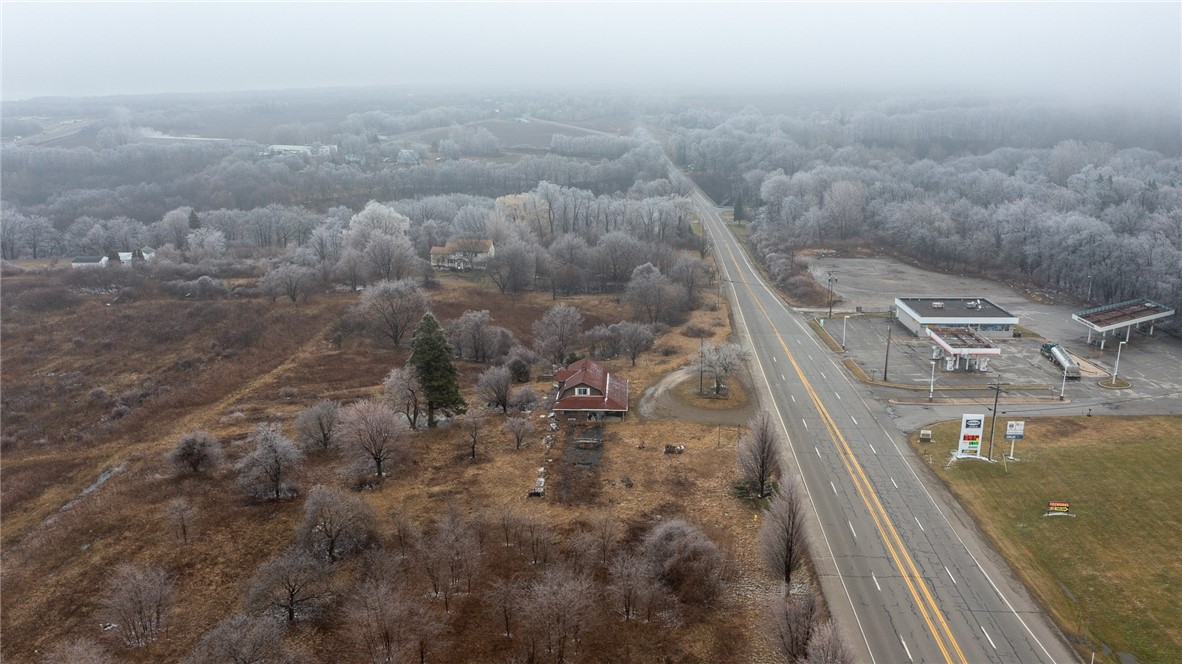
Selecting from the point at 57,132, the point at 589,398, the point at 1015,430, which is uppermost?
the point at 57,132

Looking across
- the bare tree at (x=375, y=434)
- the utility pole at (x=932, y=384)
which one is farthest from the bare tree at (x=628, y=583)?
the utility pole at (x=932, y=384)

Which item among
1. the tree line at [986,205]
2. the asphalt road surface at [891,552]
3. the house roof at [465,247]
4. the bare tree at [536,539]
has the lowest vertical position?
the asphalt road surface at [891,552]

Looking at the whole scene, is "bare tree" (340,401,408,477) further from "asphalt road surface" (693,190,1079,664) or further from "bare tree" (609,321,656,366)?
"bare tree" (609,321,656,366)

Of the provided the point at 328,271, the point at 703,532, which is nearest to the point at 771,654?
the point at 703,532

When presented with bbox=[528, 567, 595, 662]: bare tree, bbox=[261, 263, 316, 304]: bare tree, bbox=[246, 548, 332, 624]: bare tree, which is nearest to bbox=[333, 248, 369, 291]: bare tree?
bbox=[261, 263, 316, 304]: bare tree

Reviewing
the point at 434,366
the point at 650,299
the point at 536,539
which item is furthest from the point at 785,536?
the point at 650,299

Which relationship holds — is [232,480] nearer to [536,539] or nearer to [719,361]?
[536,539]

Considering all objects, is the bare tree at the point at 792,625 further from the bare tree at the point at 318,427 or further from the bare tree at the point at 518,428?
the bare tree at the point at 318,427
